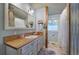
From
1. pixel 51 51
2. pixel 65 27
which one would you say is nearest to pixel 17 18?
pixel 51 51

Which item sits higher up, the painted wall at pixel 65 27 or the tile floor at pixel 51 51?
the painted wall at pixel 65 27

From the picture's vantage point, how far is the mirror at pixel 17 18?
1492 mm

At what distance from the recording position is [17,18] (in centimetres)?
169

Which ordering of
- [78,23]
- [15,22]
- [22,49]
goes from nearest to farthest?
[78,23] < [22,49] < [15,22]

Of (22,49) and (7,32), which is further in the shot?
(7,32)

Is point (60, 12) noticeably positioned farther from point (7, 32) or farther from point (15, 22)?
point (7, 32)

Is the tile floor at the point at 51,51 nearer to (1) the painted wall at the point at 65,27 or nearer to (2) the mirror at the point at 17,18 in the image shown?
(1) the painted wall at the point at 65,27

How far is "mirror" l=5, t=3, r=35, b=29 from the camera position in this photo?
1492mm

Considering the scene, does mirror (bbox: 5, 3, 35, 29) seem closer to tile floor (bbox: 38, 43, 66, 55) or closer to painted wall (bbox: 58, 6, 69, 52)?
tile floor (bbox: 38, 43, 66, 55)

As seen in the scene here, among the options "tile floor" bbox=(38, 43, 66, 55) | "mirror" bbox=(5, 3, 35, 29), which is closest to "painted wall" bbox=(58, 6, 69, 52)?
"tile floor" bbox=(38, 43, 66, 55)

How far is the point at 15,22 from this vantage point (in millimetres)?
1646

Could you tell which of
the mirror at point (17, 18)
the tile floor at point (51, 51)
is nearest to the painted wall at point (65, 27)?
the tile floor at point (51, 51)
